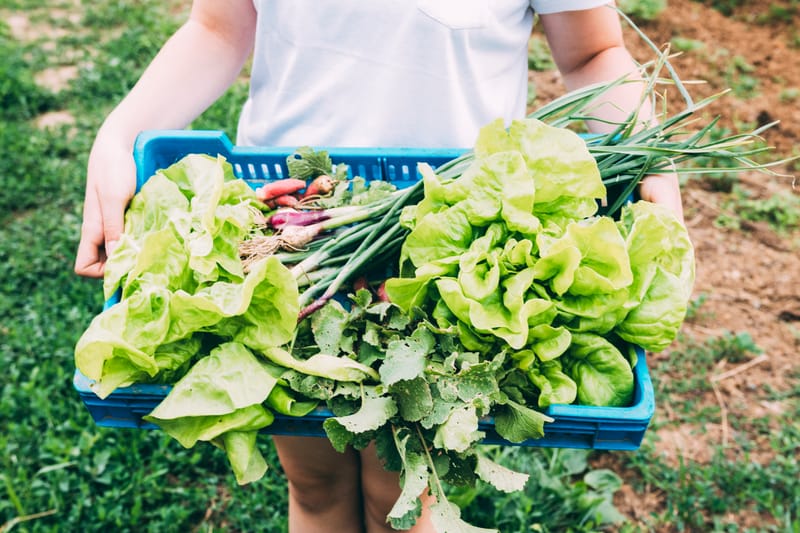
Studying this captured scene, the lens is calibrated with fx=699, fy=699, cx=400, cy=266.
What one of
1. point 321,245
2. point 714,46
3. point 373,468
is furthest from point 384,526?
point 714,46

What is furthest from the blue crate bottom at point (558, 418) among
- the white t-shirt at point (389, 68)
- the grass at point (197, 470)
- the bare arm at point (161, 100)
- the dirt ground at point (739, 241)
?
the dirt ground at point (739, 241)

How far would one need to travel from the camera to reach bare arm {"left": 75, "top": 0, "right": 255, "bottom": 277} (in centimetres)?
155

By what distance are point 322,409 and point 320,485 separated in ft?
2.21

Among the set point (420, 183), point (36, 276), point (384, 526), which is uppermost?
point (420, 183)

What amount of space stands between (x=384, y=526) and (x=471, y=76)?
127cm

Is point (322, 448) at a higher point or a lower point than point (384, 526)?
higher

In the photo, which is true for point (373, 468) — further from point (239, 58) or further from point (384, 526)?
point (239, 58)

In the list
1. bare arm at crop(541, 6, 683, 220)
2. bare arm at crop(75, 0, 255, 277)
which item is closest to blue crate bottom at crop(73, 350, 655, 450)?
bare arm at crop(75, 0, 255, 277)

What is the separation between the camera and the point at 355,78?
167cm

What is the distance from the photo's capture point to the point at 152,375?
1.29 metres

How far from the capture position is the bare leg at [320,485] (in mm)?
1818

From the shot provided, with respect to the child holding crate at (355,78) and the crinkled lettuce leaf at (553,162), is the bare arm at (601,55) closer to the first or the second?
the child holding crate at (355,78)

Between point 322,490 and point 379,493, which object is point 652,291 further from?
point 322,490

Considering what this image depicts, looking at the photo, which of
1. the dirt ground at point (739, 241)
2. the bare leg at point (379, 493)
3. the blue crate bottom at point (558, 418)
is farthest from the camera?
the dirt ground at point (739, 241)
